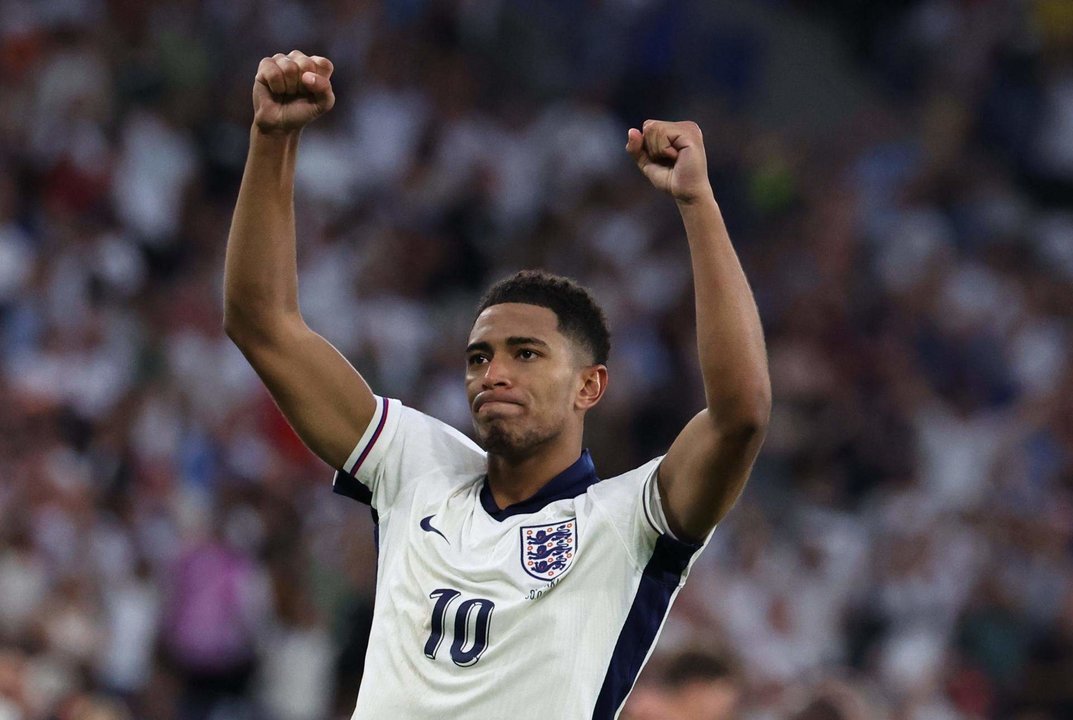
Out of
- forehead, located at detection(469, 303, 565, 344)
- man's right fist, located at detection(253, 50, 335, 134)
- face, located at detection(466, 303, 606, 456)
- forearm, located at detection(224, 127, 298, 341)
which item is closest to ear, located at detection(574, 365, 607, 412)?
face, located at detection(466, 303, 606, 456)

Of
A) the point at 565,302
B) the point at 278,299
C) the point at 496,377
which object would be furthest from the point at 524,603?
the point at 278,299

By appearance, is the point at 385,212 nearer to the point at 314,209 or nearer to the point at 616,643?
the point at 314,209

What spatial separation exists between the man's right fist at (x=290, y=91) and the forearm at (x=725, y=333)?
2.86 feet


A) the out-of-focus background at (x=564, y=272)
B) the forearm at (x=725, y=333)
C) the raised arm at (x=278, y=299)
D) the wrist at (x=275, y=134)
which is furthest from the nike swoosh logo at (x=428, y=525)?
the out-of-focus background at (x=564, y=272)

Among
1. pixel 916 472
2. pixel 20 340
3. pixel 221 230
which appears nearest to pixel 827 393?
pixel 916 472

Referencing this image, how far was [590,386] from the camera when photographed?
12.7 feet

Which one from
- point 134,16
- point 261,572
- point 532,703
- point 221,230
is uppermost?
point 134,16

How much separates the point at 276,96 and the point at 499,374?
79 centimetres

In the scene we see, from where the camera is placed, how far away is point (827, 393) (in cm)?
1034

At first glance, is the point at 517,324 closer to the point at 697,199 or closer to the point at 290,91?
the point at 697,199

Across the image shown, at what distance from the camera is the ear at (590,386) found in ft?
12.6

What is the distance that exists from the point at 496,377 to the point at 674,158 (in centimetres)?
63

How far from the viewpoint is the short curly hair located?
3838mm

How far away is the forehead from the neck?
260 millimetres
